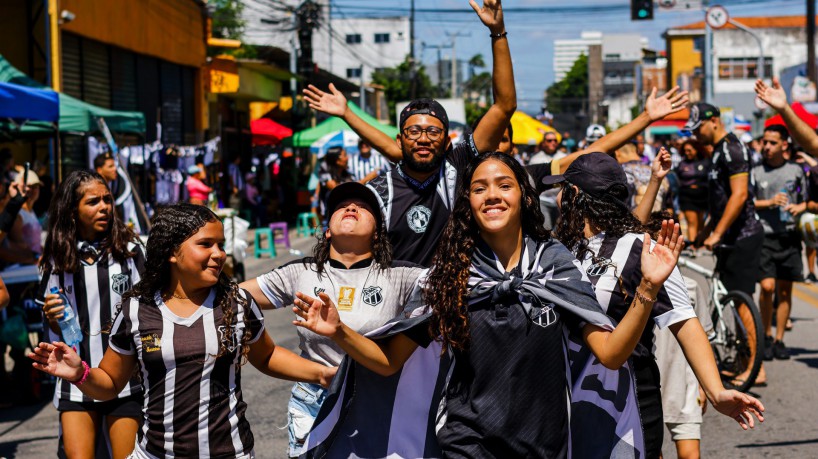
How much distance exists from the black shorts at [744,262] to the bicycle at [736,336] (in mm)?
129

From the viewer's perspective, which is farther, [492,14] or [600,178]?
[492,14]

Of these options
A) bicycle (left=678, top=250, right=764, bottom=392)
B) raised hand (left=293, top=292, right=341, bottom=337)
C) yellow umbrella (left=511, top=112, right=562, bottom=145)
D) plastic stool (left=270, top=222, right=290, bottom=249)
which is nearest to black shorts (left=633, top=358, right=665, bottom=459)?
raised hand (left=293, top=292, right=341, bottom=337)

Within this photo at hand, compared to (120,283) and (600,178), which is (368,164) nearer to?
(120,283)

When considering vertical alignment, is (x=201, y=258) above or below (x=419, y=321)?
above

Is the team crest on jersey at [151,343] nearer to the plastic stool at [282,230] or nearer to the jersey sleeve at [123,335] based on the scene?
the jersey sleeve at [123,335]

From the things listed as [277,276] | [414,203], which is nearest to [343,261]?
[277,276]

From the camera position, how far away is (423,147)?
5398 mm

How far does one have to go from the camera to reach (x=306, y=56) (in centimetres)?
3659

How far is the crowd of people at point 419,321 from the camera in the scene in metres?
3.76

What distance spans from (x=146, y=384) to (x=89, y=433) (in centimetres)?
115

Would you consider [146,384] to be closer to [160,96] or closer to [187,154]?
[187,154]

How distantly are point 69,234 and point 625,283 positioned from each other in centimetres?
288

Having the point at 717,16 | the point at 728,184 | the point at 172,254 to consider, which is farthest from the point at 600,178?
the point at 717,16

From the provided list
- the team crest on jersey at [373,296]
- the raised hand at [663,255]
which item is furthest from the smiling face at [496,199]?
the team crest on jersey at [373,296]
